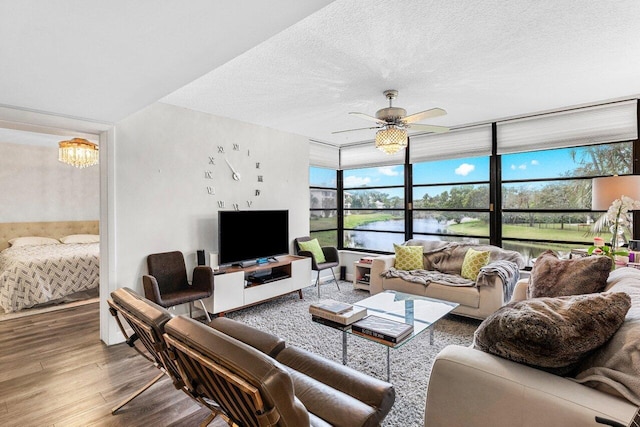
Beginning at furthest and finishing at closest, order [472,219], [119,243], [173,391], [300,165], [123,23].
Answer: [300,165]
[472,219]
[119,243]
[173,391]
[123,23]

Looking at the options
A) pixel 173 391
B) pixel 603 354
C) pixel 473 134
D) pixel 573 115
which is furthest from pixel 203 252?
pixel 573 115

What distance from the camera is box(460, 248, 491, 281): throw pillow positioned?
388cm

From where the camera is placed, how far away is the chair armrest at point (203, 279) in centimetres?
350

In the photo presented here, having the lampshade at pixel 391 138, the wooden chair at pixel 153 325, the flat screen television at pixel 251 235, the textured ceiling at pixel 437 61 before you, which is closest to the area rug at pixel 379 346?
the flat screen television at pixel 251 235

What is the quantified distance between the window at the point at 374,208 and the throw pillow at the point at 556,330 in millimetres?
4108

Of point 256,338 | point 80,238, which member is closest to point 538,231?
point 256,338

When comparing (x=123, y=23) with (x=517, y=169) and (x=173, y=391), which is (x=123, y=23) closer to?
(x=173, y=391)

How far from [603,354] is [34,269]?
18.6ft

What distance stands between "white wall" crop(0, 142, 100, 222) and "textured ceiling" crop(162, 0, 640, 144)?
4.24 meters

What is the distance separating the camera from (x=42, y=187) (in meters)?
5.89

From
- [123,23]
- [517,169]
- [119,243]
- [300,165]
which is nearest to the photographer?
[123,23]

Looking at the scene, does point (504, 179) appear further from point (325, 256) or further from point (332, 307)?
point (332, 307)

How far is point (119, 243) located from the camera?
3.24 metres

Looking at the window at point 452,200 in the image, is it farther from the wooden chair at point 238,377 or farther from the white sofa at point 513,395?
the wooden chair at point 238,377
